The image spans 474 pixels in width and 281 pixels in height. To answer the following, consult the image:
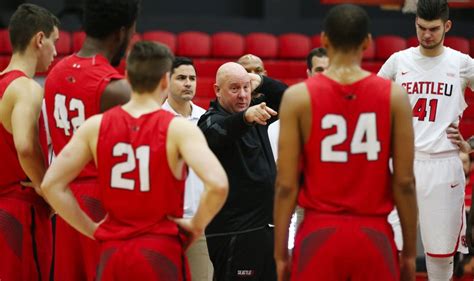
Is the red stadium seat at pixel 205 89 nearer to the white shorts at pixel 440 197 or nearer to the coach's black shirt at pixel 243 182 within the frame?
the coach's black shirt at pixel 243 182

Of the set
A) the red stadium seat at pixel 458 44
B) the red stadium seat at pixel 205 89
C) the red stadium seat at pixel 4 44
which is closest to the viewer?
the red stadium seat at pixel 205 89

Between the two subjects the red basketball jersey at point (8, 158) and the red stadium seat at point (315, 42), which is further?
the red stadium seat at point (315, 42)

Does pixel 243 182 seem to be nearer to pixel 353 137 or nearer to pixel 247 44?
pixel 353 137

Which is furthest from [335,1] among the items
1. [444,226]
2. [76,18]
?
[444,226]

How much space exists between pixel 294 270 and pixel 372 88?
997 mm

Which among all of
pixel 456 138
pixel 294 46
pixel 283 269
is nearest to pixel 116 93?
pixel 283 269

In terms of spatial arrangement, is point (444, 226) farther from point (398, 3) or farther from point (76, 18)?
point (76, 18)

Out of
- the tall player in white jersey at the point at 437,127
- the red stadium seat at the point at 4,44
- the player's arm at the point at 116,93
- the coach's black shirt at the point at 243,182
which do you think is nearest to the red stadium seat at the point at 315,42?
the red stadium seat at the point at 4,44

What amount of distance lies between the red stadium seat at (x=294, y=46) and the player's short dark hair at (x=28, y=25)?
9822 millimetres

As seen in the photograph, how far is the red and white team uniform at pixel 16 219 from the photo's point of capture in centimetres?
551

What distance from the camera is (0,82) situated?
18.1 feet

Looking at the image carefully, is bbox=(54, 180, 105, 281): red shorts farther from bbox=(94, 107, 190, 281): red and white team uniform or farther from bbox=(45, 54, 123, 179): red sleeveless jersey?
bbox=(94, 107, 190, 281): red and white team uniform

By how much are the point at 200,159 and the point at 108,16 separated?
49.8 inches

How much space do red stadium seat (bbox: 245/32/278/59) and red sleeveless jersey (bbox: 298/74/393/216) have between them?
10.5m
